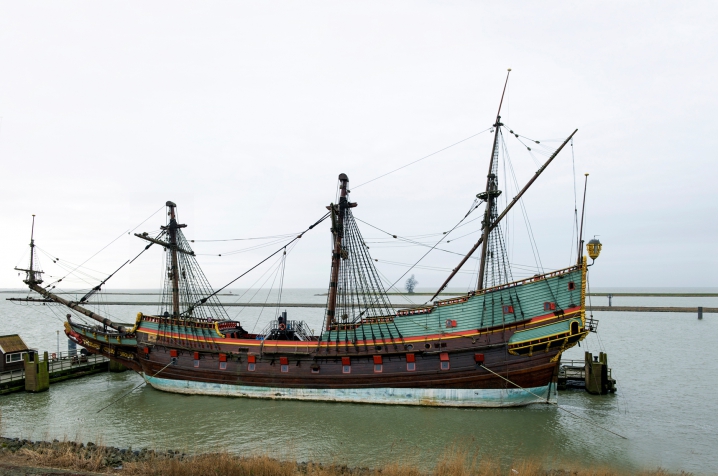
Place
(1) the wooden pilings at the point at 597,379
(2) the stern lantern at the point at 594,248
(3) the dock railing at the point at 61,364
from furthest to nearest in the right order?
1. (3) the dock railing at the point at 61,364
2. (1) the wooden pilings at the point at 597,379
3. (2) the stern lantern at the point at 594,248

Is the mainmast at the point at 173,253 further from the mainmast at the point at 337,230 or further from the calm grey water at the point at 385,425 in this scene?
the mainmast at the point at 337,230

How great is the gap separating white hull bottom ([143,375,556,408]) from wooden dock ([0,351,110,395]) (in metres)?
10.4

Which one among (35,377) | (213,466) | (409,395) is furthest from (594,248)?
(35,377)

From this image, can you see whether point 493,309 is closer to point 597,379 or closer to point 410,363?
point 410,363

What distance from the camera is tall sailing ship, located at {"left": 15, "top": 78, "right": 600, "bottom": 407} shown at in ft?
66.4

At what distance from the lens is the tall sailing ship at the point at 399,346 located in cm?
2023

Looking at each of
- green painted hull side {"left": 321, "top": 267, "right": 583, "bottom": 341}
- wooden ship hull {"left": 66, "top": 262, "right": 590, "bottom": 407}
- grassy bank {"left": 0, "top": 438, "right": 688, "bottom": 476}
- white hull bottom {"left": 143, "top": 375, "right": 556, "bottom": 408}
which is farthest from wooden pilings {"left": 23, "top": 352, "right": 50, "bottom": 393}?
green painted hull side {"left": 321, "top": 267, "right": 583, "bottom": 341}

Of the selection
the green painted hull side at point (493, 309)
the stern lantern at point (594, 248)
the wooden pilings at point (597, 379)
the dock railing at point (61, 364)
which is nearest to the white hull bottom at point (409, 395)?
the green painted hull side at point (493, 309)

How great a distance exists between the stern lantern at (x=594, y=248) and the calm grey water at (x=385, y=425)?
692cm

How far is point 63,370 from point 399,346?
20.5 m

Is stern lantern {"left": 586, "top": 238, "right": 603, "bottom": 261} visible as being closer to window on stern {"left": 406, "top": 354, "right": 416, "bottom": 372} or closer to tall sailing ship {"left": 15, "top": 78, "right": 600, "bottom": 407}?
tall sailing ship {"left": 15, "top": 78, "right": 600, "bottom": 407}

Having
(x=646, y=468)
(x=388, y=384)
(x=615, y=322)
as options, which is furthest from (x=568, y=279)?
(x=615, y=322)

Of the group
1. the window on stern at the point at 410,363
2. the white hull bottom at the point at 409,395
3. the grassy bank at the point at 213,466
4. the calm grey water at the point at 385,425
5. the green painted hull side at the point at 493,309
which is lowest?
the calm grey water at the point at 385,425

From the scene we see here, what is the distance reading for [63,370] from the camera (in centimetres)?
2725
